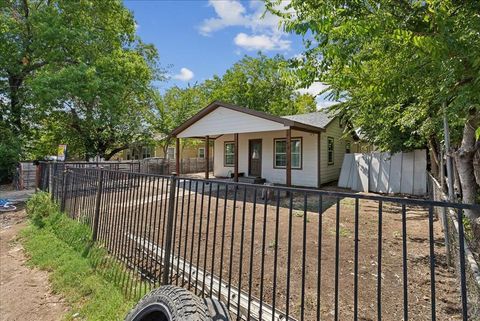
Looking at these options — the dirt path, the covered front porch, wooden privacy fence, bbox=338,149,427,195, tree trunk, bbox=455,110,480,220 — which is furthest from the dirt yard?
the covered front porch

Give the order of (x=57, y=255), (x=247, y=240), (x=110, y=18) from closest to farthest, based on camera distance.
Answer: (x=57, y=255)
(x=247, y=240)
(x=110, y=18)

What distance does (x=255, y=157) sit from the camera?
1380 cm

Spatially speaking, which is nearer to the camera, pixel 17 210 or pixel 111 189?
pixel 111 189

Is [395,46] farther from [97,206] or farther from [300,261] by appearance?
[97,206]

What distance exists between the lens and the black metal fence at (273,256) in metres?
2.02

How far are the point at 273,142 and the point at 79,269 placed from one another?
1023 cm

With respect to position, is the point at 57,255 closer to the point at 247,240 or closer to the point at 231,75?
the point at 247,240

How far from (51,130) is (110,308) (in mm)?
18406

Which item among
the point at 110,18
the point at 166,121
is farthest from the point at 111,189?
the point at 166,121

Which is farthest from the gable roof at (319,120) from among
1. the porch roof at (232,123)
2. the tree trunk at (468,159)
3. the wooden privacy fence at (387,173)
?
the tree trunk at (468,159)

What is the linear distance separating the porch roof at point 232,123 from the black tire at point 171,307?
786 cm

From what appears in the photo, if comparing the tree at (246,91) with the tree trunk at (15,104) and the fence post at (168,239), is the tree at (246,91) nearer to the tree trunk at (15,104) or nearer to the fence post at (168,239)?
the tree trunk at (15,104)

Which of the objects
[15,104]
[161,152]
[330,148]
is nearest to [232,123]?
[330,148]

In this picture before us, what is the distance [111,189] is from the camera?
4.43m
